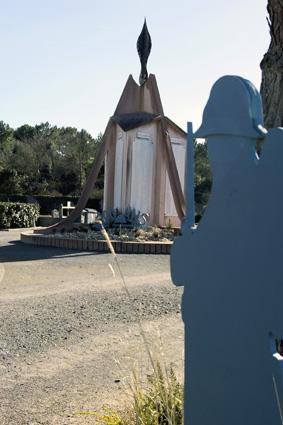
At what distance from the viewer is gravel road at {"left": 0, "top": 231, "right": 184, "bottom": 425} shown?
3.26 metres

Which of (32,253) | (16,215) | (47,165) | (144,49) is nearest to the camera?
(32,253)

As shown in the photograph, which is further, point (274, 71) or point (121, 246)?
point (121, 246)

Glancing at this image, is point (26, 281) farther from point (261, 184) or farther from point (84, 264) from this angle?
point (261, 184)

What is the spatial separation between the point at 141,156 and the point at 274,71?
11.3m

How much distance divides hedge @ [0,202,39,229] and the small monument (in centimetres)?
692

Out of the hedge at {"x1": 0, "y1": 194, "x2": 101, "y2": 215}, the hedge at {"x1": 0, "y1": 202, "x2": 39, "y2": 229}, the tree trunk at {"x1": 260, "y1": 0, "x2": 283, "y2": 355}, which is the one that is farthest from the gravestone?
the hedge at {"x1": 0, "y1": 194, "x2": 101, "y2": 215}

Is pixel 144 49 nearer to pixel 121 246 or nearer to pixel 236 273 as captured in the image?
pixel 121 246

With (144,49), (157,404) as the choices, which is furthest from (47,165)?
(157,404)

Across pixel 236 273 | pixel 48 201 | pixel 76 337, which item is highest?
pixel 48 201

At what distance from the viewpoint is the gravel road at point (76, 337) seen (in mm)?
3256

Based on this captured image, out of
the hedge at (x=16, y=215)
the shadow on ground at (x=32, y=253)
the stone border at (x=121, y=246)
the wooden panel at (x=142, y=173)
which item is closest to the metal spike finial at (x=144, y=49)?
the wooden panel at (x=142, y=173)

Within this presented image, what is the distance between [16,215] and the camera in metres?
20.6

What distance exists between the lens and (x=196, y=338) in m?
1.85

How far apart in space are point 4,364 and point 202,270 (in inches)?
105
